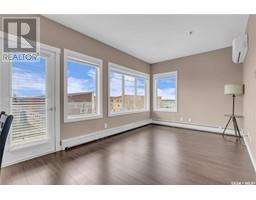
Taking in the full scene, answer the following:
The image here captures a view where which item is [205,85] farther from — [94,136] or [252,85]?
[94,136]

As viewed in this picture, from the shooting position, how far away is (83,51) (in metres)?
3.55

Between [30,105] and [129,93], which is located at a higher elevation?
[129,93]

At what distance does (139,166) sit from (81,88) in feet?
7.73

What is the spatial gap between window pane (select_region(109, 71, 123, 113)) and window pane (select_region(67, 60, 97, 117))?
68 centimetres

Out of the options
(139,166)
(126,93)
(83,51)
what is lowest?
(139,166)

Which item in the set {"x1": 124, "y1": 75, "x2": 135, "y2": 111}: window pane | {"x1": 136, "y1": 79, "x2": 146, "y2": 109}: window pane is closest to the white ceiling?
{"x1": 124, "y1": 75, "x2": 135, "y2": 111}: window pane

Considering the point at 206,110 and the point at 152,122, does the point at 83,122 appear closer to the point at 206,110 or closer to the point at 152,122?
the point at 152,122

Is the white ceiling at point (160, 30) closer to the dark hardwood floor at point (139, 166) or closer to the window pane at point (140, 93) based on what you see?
the window pane at point (140, 93)

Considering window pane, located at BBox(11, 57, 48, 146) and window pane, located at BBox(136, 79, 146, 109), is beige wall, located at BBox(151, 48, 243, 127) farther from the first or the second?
window pane, located at BBox(11, 57, 48, 146)

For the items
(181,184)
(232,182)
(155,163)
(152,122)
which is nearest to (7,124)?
(181,184)

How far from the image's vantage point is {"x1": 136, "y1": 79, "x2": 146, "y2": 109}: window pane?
5.93 m

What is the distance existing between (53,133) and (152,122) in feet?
14.0

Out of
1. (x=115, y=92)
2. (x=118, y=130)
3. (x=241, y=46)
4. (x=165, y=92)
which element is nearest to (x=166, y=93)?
(x=165, y=92)

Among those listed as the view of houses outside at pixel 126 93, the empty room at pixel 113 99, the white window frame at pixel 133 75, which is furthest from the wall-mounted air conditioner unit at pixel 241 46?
the view of houses outside at pixel 126 93
